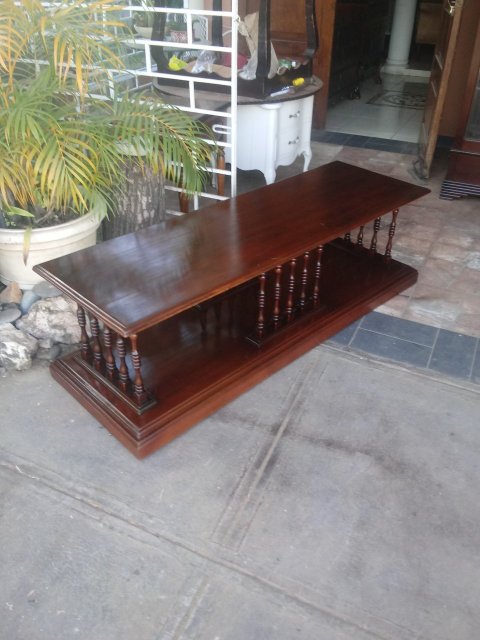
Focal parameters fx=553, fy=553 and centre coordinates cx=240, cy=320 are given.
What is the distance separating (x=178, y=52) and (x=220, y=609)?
3.40m

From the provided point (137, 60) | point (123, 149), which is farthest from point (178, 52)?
point (123, 149)

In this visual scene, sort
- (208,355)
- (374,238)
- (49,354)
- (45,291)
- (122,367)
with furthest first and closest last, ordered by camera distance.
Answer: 1. (374,238)
2. (45,291)
3. (49,354)
4. (208,355)
5. (122,367)

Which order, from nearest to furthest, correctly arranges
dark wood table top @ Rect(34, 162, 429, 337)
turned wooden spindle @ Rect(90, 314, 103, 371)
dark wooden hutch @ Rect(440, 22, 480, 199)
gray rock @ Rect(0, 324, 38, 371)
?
dark wood table top @ Rect(34, 162, 429, 337) < turned wooden spindle @ Rect(90, 314, 103, 371) < gray rock @ Rect(0, 324, 38, 371) < dark wooden hutch @ Rect(440, 22, 480, 199)

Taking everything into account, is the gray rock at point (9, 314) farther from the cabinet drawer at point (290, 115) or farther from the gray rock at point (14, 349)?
the cabinet drawer at point (290, 115)

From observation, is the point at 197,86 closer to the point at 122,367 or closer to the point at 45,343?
the point at 45,343

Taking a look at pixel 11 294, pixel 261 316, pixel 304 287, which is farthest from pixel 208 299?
pixel 11 294

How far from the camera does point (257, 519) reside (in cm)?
165

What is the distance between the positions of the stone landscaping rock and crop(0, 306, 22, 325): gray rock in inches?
2.4

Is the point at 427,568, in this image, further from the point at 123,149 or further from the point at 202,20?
the point at 202,20

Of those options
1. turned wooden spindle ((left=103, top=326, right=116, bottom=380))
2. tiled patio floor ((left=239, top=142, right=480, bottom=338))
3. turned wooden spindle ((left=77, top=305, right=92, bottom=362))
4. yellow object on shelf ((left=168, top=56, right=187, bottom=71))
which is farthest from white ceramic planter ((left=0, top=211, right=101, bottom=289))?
tiled patio floor ((left=239, top=142, right=480, bottom=338))

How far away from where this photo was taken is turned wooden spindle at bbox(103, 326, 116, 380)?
185cm

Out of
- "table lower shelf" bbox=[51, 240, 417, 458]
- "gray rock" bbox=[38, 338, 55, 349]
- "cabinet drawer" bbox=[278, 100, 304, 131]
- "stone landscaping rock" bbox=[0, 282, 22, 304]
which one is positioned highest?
"cabinet drawer" bbox=[278, 100, 304, 131]

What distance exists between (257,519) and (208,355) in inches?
26.2

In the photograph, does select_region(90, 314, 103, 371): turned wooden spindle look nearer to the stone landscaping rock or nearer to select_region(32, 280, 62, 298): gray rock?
select_region(32, 280, 62, 298): gray rock
